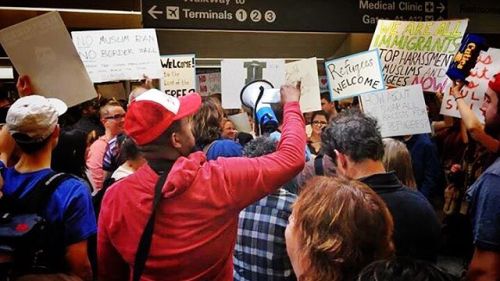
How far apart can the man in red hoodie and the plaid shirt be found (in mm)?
300

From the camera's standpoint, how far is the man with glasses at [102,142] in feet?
13.3

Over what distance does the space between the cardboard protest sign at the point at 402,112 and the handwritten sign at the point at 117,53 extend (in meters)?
1.75

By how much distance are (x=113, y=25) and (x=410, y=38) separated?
4.18 m

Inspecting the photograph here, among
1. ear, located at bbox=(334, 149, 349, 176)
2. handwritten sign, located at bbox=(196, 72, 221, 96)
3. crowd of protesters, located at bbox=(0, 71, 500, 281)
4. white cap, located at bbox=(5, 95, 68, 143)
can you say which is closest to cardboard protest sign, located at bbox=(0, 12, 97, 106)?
crowd of protesters, located at bbox=(0, 71, 500, 281)

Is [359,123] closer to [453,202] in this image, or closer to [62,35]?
[62,35]

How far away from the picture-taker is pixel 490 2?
6.15m

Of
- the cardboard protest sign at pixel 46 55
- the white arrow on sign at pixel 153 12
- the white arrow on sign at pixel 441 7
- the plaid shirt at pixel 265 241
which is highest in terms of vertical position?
the white arrow on sign at pixel 441 7

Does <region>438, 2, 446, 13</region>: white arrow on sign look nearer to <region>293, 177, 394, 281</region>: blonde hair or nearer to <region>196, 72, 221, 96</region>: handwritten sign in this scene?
<region>196, 72, 221, 96</region>: handwritten sign

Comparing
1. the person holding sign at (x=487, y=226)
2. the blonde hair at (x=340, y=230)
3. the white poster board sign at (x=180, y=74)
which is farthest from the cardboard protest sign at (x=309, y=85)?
the blonde hair at (x=340, y=230)

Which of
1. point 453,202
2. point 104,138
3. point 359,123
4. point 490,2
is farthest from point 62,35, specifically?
point 490,2

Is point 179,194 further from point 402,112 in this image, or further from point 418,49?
point 418,49

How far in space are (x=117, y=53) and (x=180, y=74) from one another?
26.3 inches

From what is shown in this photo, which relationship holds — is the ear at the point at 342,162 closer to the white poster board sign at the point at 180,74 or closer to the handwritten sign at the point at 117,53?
the handwritten sign at the point at 117,53

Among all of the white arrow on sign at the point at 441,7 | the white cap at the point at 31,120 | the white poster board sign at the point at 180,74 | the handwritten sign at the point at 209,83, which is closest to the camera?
the white cap at the point at 31,120
